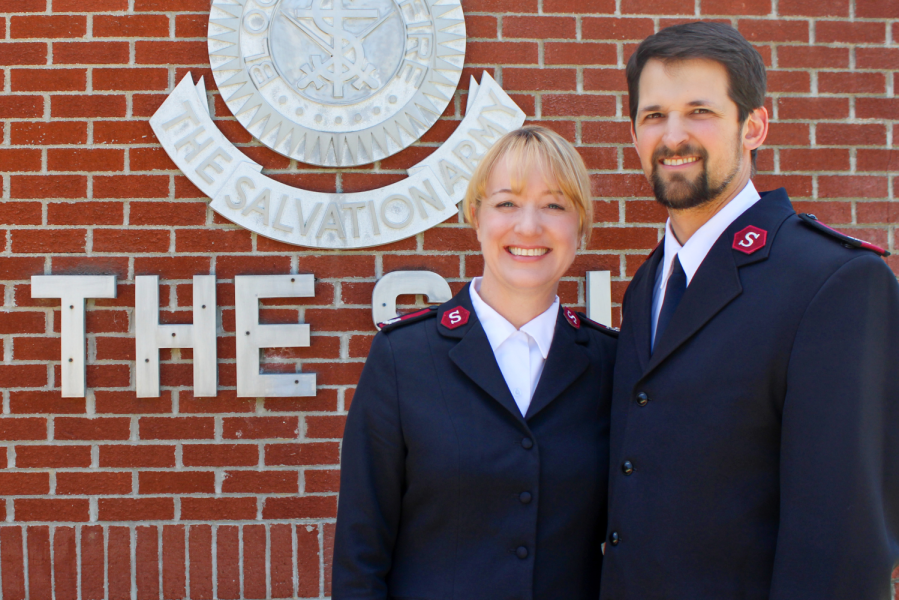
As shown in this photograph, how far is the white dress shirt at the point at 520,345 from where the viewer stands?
1582 millimetres

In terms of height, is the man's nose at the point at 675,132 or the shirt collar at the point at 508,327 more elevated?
the man's nose at the point at 675,132

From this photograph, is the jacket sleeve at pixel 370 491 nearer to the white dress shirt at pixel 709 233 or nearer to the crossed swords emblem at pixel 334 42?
the white dress shirt at pixel 709 233

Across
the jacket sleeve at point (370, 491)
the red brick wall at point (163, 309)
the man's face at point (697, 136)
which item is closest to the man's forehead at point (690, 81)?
the man's face at point (697, 136)

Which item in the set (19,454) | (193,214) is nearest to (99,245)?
(193,214)

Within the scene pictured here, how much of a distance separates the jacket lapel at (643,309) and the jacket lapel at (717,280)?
0.06 metres

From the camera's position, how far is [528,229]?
1.54 meters

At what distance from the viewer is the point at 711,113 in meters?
1.44

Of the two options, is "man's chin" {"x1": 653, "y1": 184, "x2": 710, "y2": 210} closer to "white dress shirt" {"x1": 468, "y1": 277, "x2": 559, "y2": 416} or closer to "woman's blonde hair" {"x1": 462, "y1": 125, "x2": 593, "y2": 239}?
"woman's blonde hair" {"x1": 462, "y1": 125, "x2": 593, "y2": 239}

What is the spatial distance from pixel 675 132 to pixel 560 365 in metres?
0.57

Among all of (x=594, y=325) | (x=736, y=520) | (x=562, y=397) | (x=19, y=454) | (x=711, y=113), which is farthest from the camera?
(x=19, y=454)

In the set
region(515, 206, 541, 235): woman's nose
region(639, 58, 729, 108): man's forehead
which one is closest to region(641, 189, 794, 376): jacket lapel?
region(639, 58, 729, 108): man's forehead

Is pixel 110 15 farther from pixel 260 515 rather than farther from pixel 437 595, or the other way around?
pixel 437 595

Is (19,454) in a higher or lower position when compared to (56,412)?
lower

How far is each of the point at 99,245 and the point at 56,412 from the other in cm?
65
